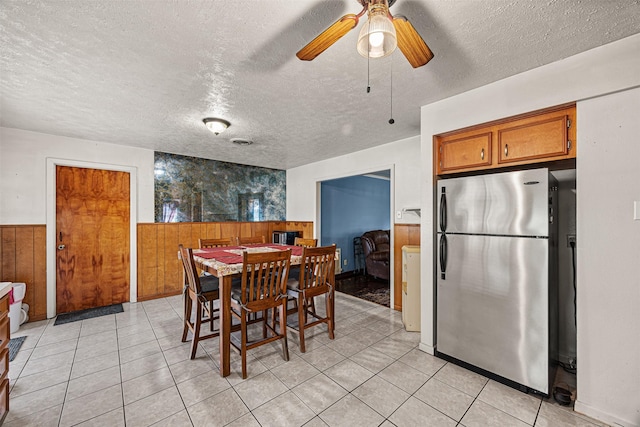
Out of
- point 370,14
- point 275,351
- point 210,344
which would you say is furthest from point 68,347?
point 370,14

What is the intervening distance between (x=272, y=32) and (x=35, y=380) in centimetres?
316

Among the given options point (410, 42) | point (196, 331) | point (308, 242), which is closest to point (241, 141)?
point (308, 242)

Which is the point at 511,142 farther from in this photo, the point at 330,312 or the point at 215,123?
the point at 215,123

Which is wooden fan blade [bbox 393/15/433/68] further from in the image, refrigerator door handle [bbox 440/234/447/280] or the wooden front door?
the wooden front door

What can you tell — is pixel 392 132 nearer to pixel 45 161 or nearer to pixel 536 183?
pixel 536 183

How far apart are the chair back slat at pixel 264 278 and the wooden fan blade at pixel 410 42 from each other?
1.62 m

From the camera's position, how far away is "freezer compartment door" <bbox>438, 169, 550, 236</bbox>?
6.22ft

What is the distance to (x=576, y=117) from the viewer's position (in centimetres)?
182

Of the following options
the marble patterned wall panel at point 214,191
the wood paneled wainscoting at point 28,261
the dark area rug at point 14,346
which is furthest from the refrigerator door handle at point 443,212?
the wood paneled wainscoting at point 28,261

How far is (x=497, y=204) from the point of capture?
209 centimetres

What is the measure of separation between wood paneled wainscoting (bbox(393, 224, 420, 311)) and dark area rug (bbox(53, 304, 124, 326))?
12.5ft

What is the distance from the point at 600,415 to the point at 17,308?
17.6ft

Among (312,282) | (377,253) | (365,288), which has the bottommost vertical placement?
(365,288)

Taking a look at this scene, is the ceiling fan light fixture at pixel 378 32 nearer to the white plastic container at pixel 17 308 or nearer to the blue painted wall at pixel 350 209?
the blue painted wall at pixel 350 209
